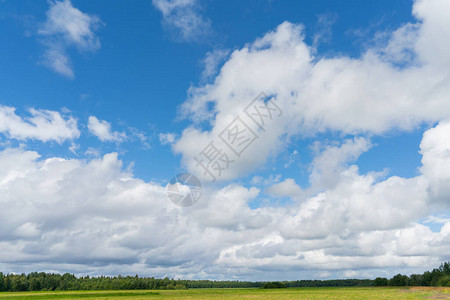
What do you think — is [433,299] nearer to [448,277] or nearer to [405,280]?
[448,277]

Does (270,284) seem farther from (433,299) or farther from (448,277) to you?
(433,299)

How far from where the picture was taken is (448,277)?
6186 inches

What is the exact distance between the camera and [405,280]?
7810 inches

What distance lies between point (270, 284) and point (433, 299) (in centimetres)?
14365

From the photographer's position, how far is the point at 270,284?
198 meters

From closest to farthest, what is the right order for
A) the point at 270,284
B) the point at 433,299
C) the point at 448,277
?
the point at 433,299 → the point at 448,277 → the point at 270,284

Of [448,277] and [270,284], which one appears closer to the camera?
[448,277]

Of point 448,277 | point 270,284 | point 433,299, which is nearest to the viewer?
point 433,299

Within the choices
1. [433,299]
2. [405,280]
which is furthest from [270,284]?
[433,299]

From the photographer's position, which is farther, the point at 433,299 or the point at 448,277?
the point at 448,277

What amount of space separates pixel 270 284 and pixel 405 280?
82.1 meters

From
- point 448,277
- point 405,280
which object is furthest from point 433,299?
point 405,280

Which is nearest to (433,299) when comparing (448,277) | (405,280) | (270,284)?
(448,277)

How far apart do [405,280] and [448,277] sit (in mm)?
45026
